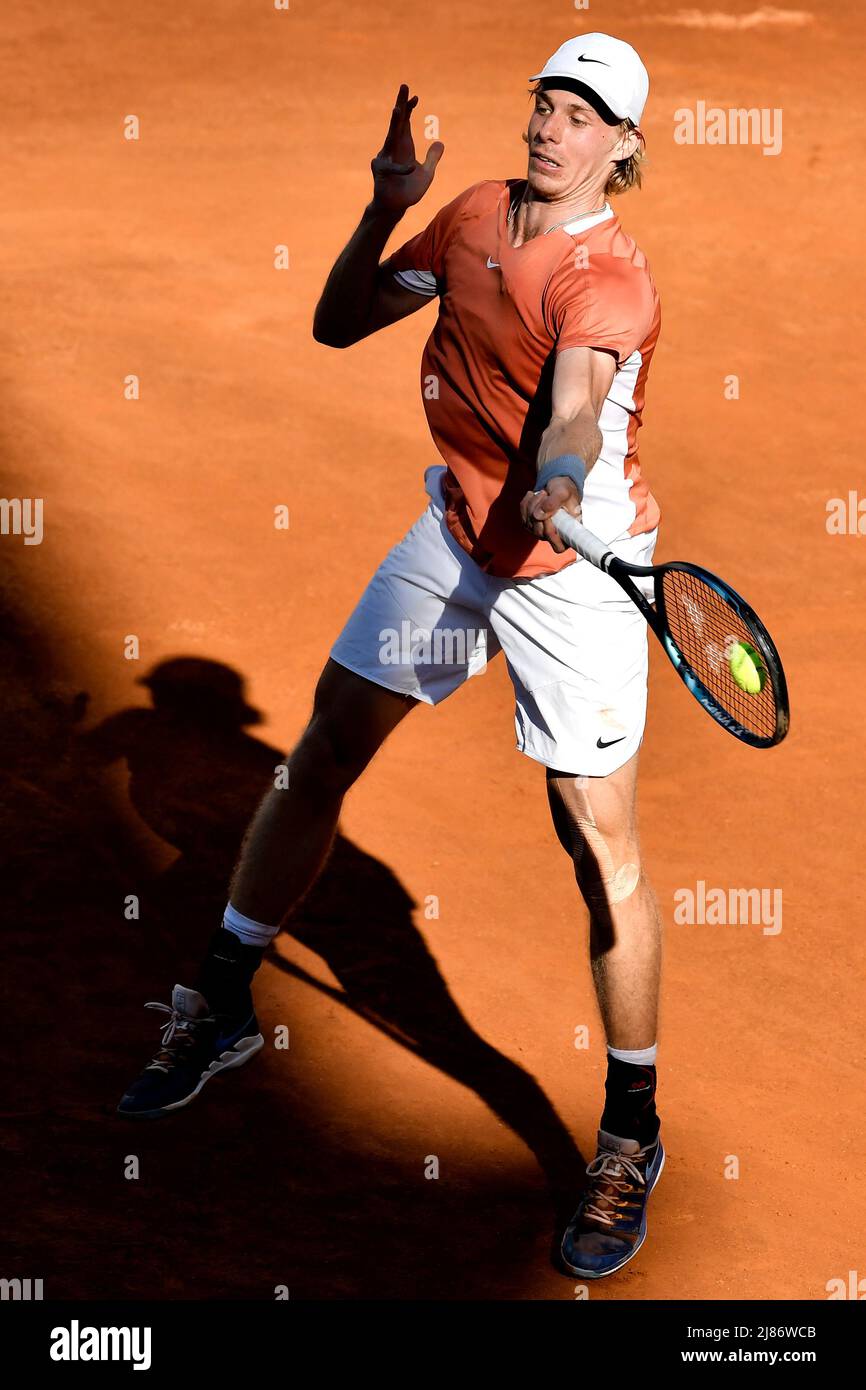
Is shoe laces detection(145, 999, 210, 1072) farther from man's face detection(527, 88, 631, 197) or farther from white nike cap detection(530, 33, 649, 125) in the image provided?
white nike cap detection(530, 33, 649, 125)

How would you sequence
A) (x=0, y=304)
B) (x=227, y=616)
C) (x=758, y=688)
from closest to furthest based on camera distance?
(x=758, y=688) < (x=227, y=616) < (x=0, y=304)

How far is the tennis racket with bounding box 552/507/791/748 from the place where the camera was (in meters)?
3.32

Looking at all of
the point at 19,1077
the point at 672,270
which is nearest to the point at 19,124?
the point at 672,270

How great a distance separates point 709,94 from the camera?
1194 cm

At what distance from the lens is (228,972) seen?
4.26 meters

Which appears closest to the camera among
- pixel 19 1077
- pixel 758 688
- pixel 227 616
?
pixel 758 688

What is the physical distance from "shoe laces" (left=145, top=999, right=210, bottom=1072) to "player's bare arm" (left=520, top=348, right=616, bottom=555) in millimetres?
1587

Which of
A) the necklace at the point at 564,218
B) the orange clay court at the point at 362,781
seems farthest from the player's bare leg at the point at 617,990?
the necklace at the point at 564,218

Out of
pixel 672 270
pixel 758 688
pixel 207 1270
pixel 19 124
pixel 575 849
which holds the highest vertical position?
pixel 19 124

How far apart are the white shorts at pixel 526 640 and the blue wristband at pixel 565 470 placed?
0.46 meters

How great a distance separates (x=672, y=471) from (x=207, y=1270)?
493cm

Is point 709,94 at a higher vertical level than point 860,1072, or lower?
higher

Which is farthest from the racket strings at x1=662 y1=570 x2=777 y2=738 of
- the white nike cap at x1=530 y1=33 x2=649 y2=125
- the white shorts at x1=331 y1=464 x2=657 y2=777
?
the white nike cap at x1=530 y1=33 x2=649 y2=125

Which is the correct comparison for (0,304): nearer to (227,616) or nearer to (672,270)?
(227,616)
